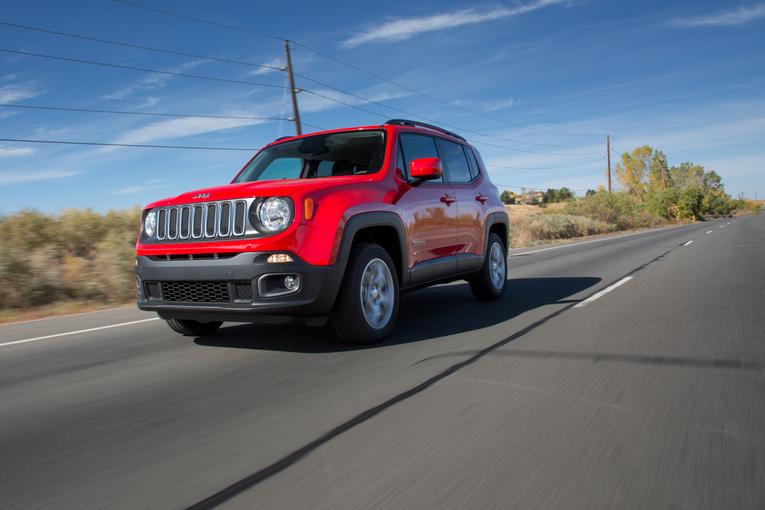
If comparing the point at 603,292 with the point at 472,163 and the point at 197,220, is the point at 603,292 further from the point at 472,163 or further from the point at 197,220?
the point at 197,220

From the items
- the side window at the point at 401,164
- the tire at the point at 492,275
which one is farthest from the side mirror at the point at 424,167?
the tire at the point at 492,275

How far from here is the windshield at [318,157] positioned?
19.5 feet

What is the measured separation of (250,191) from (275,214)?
32cm

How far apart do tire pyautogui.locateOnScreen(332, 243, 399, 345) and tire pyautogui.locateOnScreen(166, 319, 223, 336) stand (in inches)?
62.7

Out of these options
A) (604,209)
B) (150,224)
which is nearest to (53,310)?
(150,224)

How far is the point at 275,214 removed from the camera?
4496 millimetres

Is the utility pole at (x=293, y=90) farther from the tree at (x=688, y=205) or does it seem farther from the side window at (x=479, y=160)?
the tree at (x=688, y=205)

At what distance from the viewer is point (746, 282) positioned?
860 centimetres

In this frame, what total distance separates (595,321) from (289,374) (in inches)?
129

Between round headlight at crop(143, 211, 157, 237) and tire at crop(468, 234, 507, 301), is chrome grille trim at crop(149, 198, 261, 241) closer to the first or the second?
round headlight at crop(143, 211, 157, 237)

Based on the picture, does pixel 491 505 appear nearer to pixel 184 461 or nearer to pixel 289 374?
pixel 184 461

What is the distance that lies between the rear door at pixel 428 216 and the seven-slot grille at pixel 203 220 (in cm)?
164

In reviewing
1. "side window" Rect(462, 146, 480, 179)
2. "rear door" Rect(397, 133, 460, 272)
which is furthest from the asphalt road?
"side window" Rect(462, 146, 480, 179)

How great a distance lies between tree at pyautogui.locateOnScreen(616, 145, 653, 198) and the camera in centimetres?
11131
